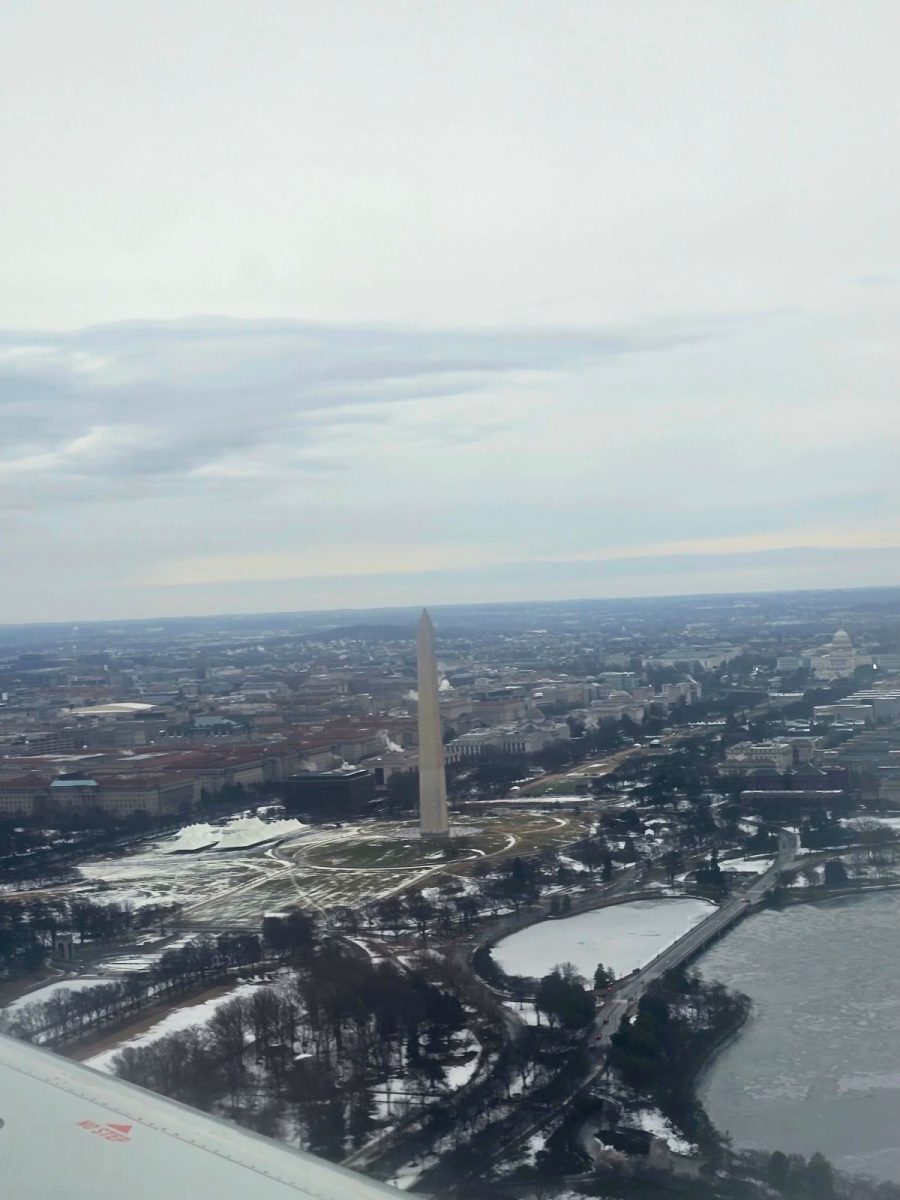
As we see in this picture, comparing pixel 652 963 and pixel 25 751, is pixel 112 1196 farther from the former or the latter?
pixel 25 751

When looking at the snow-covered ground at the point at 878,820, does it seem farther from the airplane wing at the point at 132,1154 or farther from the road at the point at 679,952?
the airplane wing at the point at 132,1154

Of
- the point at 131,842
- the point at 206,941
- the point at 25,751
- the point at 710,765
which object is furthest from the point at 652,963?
the point at 25,751

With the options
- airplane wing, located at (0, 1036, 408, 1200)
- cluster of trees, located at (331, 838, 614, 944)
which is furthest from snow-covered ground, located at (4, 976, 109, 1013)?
Answer: airplane wing, located at (0, 1036, 408, 1200)

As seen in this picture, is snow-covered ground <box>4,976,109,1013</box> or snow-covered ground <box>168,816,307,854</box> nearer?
snow-covered ground <box>4,976,109,1013</box>

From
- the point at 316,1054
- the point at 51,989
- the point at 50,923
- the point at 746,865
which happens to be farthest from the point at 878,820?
the point at 316,1054

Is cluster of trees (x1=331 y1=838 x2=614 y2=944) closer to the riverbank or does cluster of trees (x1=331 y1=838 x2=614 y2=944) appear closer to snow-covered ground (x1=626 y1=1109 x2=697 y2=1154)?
the riverbank

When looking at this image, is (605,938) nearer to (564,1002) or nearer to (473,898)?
(473,898)

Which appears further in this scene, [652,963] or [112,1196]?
[652,963]
